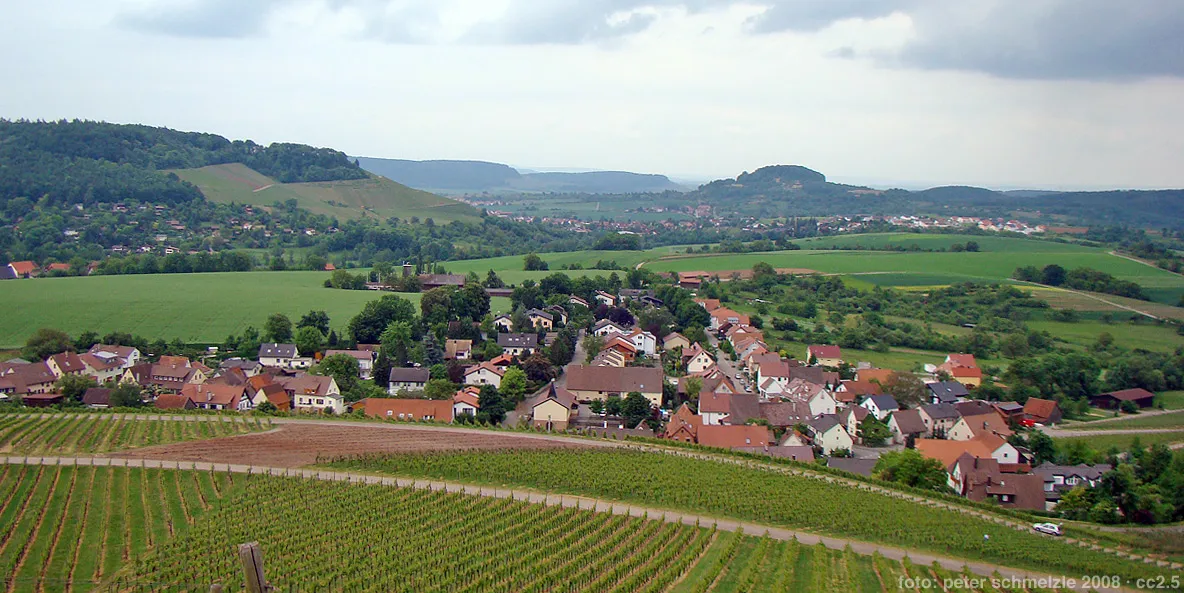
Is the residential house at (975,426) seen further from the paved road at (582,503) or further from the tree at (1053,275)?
the tree at (1053,275)

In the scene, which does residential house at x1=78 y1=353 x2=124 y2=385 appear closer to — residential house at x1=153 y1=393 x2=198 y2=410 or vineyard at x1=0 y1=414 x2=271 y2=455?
residential house at x1=153 y1=393 x2=198 y2=410

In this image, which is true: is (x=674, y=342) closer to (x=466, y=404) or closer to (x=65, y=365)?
(x=466, y=404)

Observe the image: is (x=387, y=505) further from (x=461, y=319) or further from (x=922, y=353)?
(x=922, y=353)

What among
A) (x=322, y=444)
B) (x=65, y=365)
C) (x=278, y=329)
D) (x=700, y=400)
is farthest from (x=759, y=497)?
(x=65, y=365)

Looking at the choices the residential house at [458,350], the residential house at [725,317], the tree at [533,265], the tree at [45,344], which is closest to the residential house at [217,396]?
the tree at [45,344]

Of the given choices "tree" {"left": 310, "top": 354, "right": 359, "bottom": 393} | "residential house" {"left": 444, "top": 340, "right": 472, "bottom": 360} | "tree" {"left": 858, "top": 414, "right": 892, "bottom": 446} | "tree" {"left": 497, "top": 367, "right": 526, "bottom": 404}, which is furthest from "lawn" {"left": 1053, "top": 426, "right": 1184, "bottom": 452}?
"tree" {"left": 310, "top": 354, "right": 359, "bottom": 393}

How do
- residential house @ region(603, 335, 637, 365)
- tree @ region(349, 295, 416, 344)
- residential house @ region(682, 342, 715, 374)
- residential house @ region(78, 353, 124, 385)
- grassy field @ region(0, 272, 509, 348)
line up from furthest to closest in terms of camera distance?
tree @ region(349, 295, 416, 344), grassy field @ region(0, 272, 509, 348), residential house @ region(603, 335, 637, 365), residential house @ region(682, 342, 715, 374), residential house @ region(78, 353, 124, 385)
